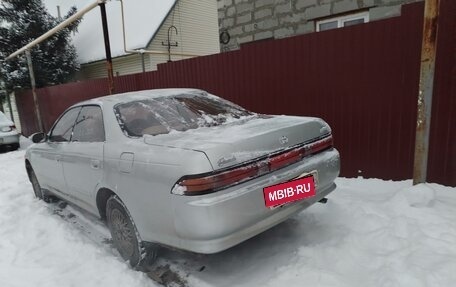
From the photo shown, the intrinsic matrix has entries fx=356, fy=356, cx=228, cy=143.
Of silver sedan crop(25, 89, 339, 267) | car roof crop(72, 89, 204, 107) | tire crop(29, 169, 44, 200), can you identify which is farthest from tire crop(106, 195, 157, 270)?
tire crop(29, 169, 44, 200)

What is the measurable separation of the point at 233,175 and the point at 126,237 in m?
1.36

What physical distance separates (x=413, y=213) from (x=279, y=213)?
149 centimetres

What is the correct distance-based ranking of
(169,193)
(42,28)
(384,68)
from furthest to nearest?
(42,28), (384,68), (169,193)

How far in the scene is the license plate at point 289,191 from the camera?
8.56 feet

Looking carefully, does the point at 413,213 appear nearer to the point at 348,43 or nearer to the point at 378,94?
the point at 378,94

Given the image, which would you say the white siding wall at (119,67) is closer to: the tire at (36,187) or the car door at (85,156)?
the tire at (36,187)

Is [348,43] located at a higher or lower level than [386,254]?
higher

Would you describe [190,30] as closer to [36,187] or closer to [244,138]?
[36,187]

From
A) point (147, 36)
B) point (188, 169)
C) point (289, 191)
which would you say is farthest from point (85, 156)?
point (147, 36)

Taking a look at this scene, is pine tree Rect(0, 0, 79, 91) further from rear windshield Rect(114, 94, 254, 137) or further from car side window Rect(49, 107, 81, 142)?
rear windshield Rect(114, 94, 254, 137)

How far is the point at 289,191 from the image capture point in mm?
2730

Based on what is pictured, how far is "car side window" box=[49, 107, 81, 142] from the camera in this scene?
4.15m

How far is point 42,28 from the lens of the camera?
15766 mm

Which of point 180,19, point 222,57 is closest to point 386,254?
point 222,57
